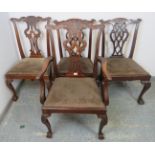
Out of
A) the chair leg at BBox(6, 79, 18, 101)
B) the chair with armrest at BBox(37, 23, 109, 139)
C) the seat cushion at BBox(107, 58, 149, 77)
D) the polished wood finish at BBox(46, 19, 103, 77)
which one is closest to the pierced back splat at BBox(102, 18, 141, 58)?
the seat cushion at BBox(107, 58, 149, 77)

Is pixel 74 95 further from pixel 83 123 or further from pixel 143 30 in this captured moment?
pixel 143 30

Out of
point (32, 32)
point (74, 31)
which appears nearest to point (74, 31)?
point (74, 31)

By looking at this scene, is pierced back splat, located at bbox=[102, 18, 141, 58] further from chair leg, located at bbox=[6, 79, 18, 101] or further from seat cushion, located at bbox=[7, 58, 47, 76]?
chair leg, located at bbox=[6, 79, 18, 101]

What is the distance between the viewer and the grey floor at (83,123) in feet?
5.41

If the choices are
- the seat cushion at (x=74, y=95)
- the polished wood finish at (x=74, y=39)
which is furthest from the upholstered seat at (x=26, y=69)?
the seat cushion at (x=74, y=95)

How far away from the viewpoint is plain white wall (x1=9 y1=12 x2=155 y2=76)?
2137mm

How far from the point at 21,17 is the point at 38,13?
22 centimetres

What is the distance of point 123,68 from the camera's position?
1950 mm

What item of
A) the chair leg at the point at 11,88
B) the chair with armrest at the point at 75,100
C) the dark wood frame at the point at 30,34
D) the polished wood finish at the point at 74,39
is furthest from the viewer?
the dark wood frame at the point at 30,34

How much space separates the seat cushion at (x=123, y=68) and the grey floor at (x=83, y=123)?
17.5 inches

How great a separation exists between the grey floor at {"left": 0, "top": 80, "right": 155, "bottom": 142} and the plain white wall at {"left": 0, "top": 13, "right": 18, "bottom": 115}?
0.52ft

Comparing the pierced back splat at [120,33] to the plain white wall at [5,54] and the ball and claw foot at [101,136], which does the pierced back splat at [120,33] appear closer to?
the ball and claw foot at [101,136]
